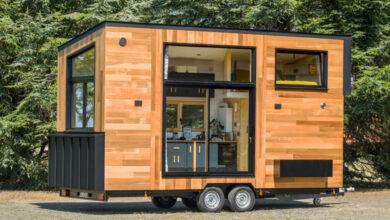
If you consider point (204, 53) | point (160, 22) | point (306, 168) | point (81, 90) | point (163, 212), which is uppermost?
point (160, 22)

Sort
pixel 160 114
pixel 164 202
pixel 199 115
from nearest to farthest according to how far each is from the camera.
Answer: pixel 160 114
pixel 199 115
pixel 164 202

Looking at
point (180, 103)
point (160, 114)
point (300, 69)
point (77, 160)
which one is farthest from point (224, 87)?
point (77, 160)

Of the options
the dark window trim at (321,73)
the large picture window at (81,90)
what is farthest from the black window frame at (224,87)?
the large picture window at (81,90)

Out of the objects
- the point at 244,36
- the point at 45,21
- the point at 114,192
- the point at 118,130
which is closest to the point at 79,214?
the point at 114,192

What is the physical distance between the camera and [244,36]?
15656 millimetres

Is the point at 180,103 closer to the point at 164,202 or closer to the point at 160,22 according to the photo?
the point at 164,202

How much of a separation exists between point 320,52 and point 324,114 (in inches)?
54.1

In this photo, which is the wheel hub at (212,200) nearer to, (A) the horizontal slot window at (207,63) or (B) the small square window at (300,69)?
(A) the horizontal slot window at (207,63)

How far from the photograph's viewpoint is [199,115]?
15695mm

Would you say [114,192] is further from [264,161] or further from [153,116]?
[264,161]

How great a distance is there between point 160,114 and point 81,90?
7.14ft

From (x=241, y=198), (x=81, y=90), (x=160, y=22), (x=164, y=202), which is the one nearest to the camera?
(x=241, y=198)

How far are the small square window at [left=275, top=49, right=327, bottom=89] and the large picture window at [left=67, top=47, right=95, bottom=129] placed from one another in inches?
157

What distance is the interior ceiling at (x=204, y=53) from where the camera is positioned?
50.2 ft
